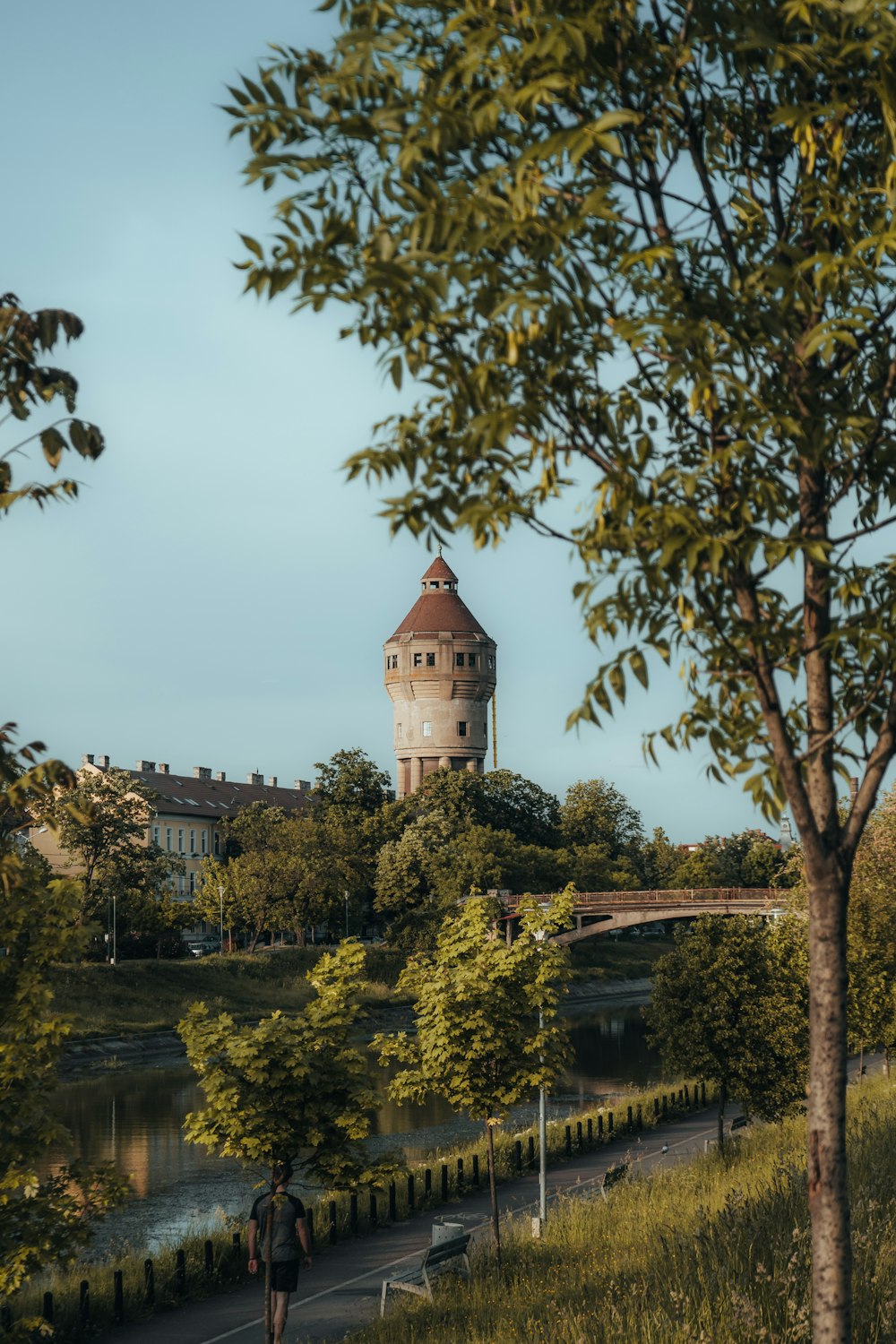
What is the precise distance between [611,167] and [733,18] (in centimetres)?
104

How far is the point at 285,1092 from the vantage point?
48.6 feet

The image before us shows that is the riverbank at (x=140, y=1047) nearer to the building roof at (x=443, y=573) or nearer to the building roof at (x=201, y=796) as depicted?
the building roof at (x=201, y=796)

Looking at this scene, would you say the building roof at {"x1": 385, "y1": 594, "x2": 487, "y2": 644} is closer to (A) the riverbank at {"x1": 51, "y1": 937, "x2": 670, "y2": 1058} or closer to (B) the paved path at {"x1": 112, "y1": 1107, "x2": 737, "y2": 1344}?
(A) the riverbank at {"x1": 51, "y1": 937, "x2": 670, "y2": 1058}

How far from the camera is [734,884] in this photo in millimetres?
125938

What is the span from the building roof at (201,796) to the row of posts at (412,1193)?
240 ft

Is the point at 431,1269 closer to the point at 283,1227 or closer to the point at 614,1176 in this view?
the point at 283,1227

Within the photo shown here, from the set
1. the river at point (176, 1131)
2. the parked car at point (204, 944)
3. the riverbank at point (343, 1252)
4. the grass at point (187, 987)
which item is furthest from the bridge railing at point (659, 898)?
the riverbank at point (343, 1252)

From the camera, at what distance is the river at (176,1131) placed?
2738 centimetres

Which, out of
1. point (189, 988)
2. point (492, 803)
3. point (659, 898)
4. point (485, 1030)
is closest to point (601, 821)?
point (492, 803)

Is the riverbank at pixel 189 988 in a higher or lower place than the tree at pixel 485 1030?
lower

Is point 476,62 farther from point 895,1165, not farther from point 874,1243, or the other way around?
point 895,1165

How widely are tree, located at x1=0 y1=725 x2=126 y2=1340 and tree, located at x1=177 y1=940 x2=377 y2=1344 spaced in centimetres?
299

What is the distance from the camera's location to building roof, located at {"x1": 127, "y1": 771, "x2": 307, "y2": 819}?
11032cm

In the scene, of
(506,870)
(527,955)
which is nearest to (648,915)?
(506,870)
